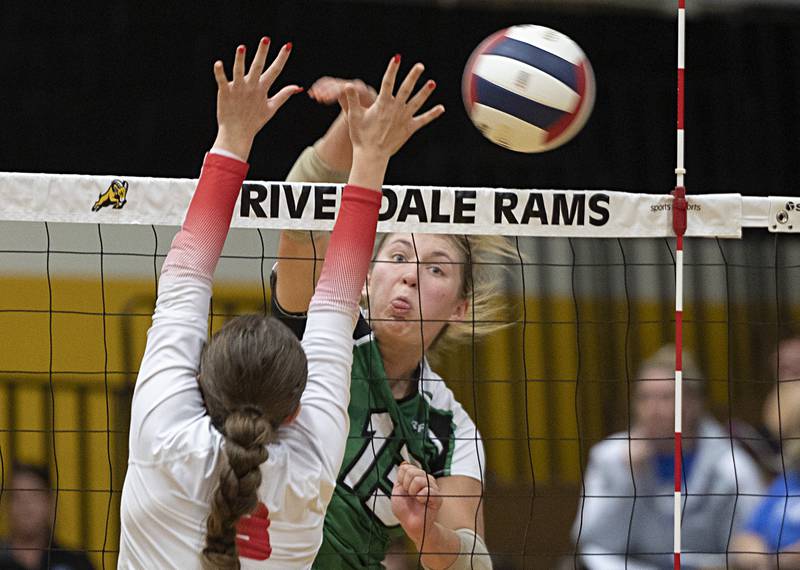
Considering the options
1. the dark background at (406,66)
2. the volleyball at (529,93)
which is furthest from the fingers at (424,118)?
the dark background at (406,66)

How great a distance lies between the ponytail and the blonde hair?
214 centimetres

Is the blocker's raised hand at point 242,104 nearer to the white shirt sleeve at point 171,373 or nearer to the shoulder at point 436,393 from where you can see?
the white shirt sleeve at point 171,373

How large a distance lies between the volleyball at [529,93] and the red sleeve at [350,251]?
3.68 ft

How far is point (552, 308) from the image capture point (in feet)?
23.8

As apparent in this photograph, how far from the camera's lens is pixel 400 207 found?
3.56 meters

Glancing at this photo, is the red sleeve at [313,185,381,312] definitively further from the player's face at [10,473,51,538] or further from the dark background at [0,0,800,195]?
the dark background at [0,0,800,195]

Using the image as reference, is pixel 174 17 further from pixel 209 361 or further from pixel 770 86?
pixel 209 361

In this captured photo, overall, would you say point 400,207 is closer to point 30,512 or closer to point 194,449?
point 194,449

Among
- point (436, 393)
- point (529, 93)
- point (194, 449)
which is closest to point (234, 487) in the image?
point (194, 449)

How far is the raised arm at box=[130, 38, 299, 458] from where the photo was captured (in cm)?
197

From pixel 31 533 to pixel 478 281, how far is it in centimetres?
229

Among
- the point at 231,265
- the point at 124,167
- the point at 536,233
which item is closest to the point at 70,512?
the point at 231,265

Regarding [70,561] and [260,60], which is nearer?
[260,60]

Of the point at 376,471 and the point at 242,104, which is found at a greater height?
the point at 242,104
